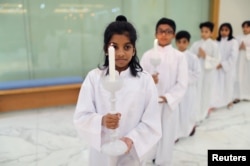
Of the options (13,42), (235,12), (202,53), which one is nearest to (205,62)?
(202,53)

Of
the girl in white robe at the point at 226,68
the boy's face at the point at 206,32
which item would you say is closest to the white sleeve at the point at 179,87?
the boy's face at the point at 206,32

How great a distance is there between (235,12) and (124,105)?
4.94m

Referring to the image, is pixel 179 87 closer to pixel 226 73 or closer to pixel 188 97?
pixel 188 97

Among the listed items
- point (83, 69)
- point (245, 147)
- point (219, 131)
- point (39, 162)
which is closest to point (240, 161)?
point (245, 147)

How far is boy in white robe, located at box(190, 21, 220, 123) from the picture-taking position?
3.30 meters

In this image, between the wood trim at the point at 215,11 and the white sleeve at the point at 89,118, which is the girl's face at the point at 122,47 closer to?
the white sleeve at the point at 89,118

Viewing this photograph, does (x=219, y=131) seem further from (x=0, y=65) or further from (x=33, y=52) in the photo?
(x=0, y=65)

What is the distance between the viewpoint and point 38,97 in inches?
154

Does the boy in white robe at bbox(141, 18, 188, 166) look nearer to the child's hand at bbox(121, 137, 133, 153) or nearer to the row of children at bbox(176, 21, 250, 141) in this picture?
→ the row of children at bbox(176, 21, 250, 141)

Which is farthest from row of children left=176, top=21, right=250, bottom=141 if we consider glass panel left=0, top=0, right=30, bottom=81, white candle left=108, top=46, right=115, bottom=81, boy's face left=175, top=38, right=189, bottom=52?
glass panel left=0, top=0, right=30, bottom=81

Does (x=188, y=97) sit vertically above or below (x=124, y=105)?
below

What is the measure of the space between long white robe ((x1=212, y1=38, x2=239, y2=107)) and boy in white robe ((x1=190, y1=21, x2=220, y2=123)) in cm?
48

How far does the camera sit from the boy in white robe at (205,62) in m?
3.30

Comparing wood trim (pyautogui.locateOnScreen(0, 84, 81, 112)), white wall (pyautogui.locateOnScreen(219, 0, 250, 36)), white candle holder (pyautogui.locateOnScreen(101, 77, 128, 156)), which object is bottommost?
wood trim (pyautogui.locateOnScreen(0, 84, 81, 112))
